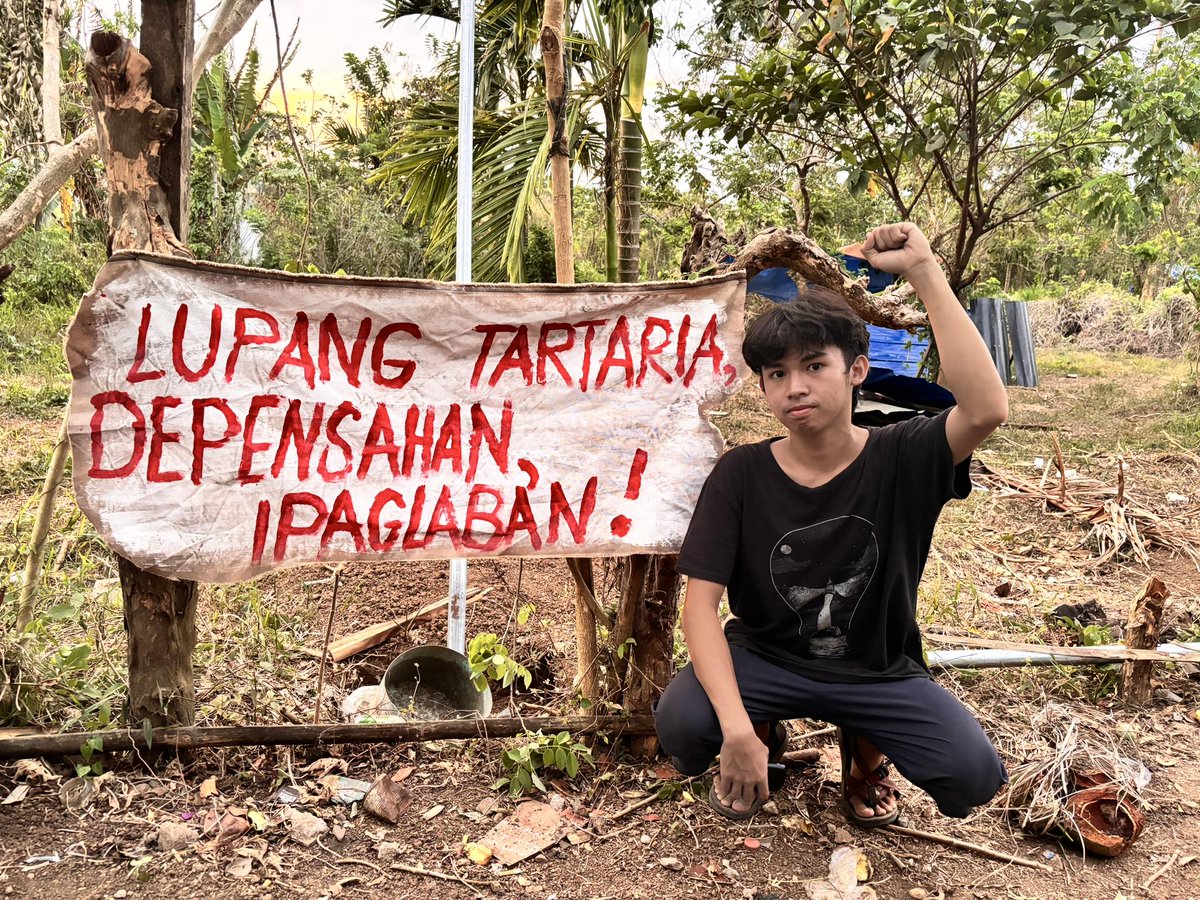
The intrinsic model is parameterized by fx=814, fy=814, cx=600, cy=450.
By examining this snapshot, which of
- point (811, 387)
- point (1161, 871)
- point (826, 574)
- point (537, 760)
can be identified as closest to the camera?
point (811, 387)

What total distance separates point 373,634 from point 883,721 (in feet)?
6.72

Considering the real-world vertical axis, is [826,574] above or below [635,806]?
above

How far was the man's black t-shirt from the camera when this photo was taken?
1876 millimetres

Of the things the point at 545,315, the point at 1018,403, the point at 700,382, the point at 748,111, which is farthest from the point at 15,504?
the point at 1018,403

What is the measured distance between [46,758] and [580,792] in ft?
4.57

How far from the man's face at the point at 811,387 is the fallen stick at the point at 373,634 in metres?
1.77

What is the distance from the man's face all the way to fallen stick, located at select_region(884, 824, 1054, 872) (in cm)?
112

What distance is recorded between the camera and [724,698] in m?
1.82

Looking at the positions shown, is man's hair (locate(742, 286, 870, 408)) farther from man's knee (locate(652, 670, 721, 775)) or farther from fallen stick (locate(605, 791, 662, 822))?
fallen stick (locate(605, 791, 662, 822))

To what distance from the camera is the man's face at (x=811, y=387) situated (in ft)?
5.95

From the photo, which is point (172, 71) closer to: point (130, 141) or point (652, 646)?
point (130, 141)

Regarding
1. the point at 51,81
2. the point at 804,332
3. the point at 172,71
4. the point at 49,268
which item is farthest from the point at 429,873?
the point at 49,268

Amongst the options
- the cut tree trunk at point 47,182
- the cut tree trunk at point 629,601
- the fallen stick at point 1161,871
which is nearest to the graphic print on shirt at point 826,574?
the cut tree trunk at point 629,601

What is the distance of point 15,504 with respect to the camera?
441 cm
